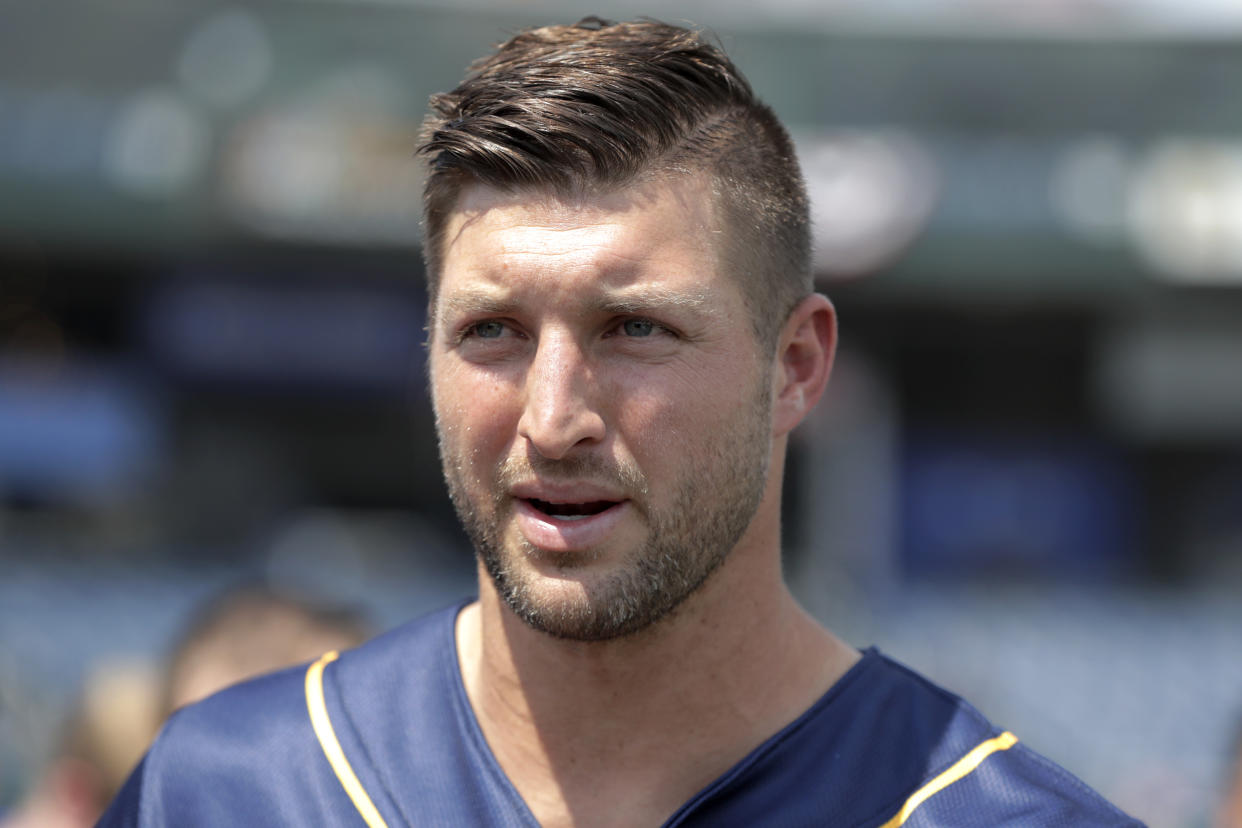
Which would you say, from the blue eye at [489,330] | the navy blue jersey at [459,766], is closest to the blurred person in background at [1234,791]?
the navy blue jersey at [459,766]

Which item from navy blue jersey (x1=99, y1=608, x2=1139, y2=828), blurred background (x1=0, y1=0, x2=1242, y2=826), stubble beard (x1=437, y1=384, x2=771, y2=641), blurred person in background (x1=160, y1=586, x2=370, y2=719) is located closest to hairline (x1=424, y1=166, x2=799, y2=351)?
stubble beard (x1=437, y1=384, x2=771, y2=641)

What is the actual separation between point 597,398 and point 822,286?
14100 millimetres

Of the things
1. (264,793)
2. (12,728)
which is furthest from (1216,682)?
(264,793)

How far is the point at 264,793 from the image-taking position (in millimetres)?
1845

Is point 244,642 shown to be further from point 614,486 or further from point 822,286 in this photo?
point 822,286

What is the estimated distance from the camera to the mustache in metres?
1.68

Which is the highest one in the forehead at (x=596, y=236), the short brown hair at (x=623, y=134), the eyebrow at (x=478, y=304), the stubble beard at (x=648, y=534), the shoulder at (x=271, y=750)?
the short brown hair at (x=623, y=134)

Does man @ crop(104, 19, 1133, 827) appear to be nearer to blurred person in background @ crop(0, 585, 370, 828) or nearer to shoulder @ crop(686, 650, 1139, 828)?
shoulder @ crop(686, 650, 1139, 828)

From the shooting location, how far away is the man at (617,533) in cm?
170

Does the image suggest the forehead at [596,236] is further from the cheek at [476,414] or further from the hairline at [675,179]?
the cheek at [476,414]

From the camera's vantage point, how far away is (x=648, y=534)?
1709 mm

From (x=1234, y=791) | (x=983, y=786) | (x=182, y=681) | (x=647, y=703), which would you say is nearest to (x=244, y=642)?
(x=182, y=681)

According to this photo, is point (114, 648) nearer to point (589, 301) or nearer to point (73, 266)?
point (73, 266)

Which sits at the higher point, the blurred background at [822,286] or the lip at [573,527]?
the lip at [573,527]
